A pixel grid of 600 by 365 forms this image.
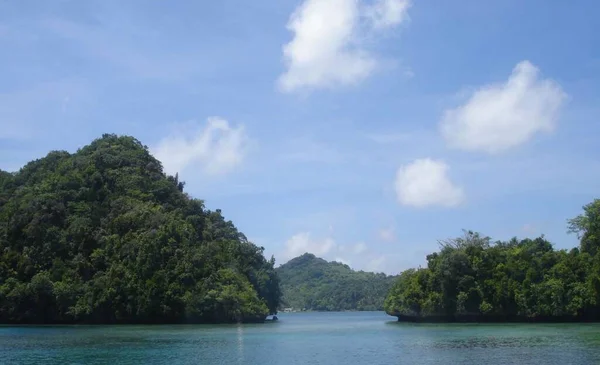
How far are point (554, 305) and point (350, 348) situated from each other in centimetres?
3652

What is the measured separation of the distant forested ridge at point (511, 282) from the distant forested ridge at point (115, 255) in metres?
23.2

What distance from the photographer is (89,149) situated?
347ft

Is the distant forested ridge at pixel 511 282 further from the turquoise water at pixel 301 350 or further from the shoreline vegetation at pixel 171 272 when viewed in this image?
the turquoise water at pixel 301 350

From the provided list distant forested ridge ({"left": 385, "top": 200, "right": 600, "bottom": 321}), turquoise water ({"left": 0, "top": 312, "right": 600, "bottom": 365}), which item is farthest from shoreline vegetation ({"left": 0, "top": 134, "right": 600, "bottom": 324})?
turquoise water ({"left": 0, "top": 312, "right": 600, "bottom": 365})

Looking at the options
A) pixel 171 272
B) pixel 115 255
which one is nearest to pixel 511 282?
pixel 171 272

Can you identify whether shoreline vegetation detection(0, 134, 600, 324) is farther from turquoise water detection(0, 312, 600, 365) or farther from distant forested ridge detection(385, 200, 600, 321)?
turquoise water detection(0, 312, 600, 365)

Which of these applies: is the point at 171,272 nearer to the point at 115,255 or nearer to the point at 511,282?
the point at 115,255

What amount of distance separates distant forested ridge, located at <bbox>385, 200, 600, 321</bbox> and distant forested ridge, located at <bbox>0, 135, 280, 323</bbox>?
2321 centimetres

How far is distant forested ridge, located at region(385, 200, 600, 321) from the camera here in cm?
6781

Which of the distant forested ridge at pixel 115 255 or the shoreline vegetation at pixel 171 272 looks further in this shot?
the distant forested ridge at pixel 115 255

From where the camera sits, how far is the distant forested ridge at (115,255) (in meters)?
74.9

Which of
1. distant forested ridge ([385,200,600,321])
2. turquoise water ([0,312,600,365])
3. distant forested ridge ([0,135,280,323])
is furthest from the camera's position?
distant forested ridge ([0,135,280,323])

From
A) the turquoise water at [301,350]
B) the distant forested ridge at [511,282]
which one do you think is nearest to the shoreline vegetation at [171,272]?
the distant forested ridge at [511,282]

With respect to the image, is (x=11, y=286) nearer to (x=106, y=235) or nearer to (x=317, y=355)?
(x=106, y=235)
